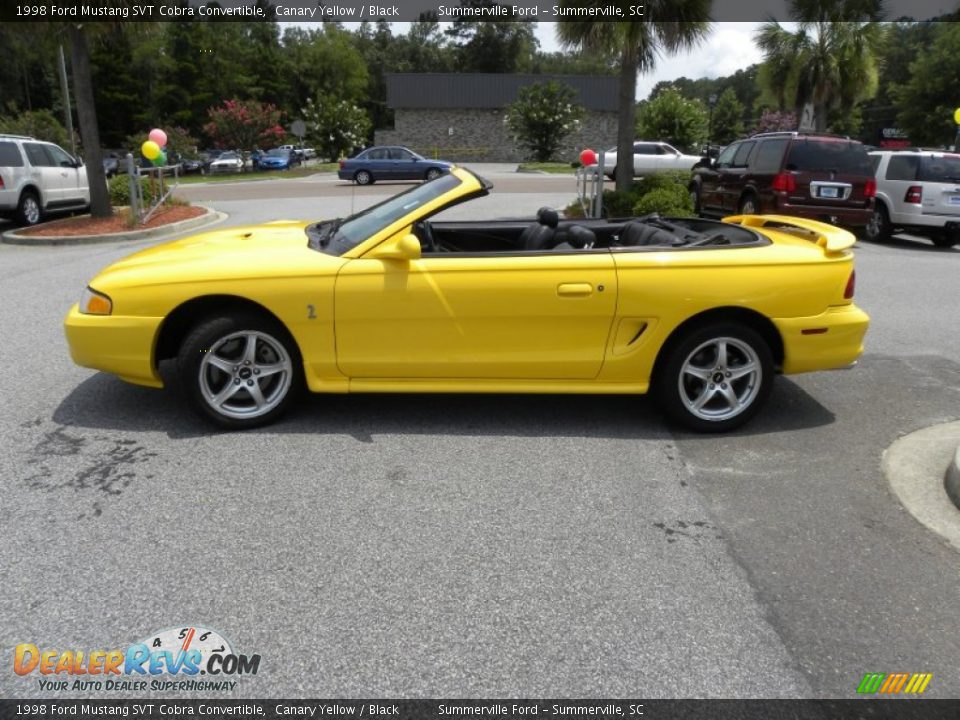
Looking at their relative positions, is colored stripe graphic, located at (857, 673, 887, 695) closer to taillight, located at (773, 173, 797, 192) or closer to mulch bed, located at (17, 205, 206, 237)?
taillight, located at (773, 173, 797, 192)

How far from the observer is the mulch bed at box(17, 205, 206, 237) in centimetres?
1364

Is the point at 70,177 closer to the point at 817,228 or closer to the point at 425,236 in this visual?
the point at 425,236

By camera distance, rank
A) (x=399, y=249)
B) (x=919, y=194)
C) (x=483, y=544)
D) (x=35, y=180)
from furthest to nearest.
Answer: (x=35, y=180) < (x=919, y=194) < (x=399, y=249) < (x=483, y=544)

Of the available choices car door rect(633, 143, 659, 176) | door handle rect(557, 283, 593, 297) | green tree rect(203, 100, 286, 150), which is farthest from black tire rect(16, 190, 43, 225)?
green tree rect(203, 100, 286, 150)

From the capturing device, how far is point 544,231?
4977mm

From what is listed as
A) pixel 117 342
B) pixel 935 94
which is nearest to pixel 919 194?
pixel 117 342

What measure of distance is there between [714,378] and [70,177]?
15480mm

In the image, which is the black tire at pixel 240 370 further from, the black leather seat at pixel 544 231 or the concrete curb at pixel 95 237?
the concrete curb at pixel 95 237

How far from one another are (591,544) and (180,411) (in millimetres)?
2790

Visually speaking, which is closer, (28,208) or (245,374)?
(245,374)

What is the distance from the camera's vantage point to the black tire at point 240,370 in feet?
14.0

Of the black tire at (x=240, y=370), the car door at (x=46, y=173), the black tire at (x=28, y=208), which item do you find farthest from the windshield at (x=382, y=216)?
the car door at (x=46, y=173)

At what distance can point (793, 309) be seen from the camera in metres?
4.43

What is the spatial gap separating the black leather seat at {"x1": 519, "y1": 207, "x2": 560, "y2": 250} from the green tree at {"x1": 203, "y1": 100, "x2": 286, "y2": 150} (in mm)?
37146
